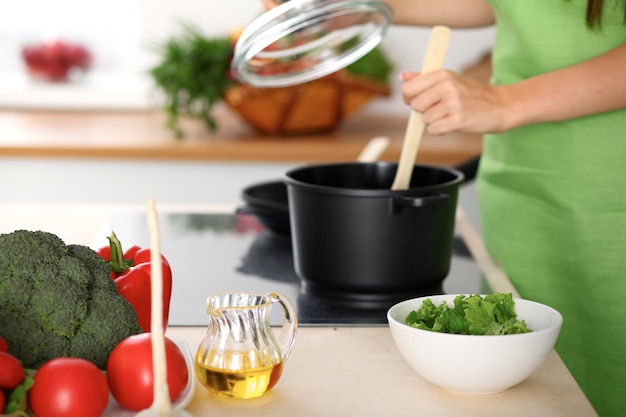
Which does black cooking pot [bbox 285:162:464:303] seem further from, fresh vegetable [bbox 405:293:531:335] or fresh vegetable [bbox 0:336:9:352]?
fresh vegetable [bbox 0:336:9:352]

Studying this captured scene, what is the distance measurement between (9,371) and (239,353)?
199 millimetres

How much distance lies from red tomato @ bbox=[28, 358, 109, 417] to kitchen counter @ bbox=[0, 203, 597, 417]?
4.7 inches

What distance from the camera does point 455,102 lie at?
3.97 ft

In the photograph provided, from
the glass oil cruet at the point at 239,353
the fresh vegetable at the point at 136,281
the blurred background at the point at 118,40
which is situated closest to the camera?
the glass oil cruet at the point at 239,353

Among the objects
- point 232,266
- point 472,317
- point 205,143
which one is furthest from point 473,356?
point 205,143

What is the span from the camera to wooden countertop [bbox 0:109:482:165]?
2.33m

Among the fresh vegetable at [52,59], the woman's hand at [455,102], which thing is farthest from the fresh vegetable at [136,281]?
the fresh vegetable at [52,59]

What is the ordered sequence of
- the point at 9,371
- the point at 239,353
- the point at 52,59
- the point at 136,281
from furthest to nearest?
the point at 52,59 → the point at 136,281 → the point at 239,353 → the point at 9,371

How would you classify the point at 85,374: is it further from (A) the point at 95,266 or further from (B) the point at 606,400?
(B) the point at 606,400

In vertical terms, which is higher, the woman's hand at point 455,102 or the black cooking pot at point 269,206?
the woman's hand at point 455,102

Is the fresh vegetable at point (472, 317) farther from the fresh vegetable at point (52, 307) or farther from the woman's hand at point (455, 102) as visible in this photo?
the woman's hand at point (455, 102)

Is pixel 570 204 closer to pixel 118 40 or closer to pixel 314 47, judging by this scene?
pixel 314 47

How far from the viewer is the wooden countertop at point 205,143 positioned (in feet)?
7.63

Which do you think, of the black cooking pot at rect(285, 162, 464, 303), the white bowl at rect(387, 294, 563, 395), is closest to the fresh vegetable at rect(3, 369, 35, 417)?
the white bowl at rect(387, 294, 563, 395)
